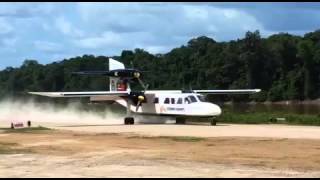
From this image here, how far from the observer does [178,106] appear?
43.7m

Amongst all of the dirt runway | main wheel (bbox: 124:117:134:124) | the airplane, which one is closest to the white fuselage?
the airplane

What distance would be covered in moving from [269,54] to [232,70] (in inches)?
388

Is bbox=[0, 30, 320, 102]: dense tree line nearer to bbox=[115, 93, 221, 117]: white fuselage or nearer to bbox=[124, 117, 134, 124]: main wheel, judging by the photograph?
bbox=[115, 93, 221, 117]: white fuselage

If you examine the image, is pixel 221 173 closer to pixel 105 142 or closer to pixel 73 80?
pixel 105 142

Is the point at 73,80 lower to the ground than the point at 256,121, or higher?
higher

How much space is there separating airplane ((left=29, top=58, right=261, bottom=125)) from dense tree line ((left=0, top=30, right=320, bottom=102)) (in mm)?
97635

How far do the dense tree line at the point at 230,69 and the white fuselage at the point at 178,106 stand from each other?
101 m

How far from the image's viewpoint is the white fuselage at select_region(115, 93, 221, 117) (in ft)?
136

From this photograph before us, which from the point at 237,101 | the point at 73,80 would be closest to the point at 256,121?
the point at 237,101

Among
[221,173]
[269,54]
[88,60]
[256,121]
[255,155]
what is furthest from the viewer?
[88,60]

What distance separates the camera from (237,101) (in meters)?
146

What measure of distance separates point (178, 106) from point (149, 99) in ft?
11.1

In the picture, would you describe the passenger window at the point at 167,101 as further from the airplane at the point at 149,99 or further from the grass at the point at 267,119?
the grass at the point at 267,119

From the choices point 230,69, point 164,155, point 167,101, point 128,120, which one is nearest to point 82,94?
point 128,120
